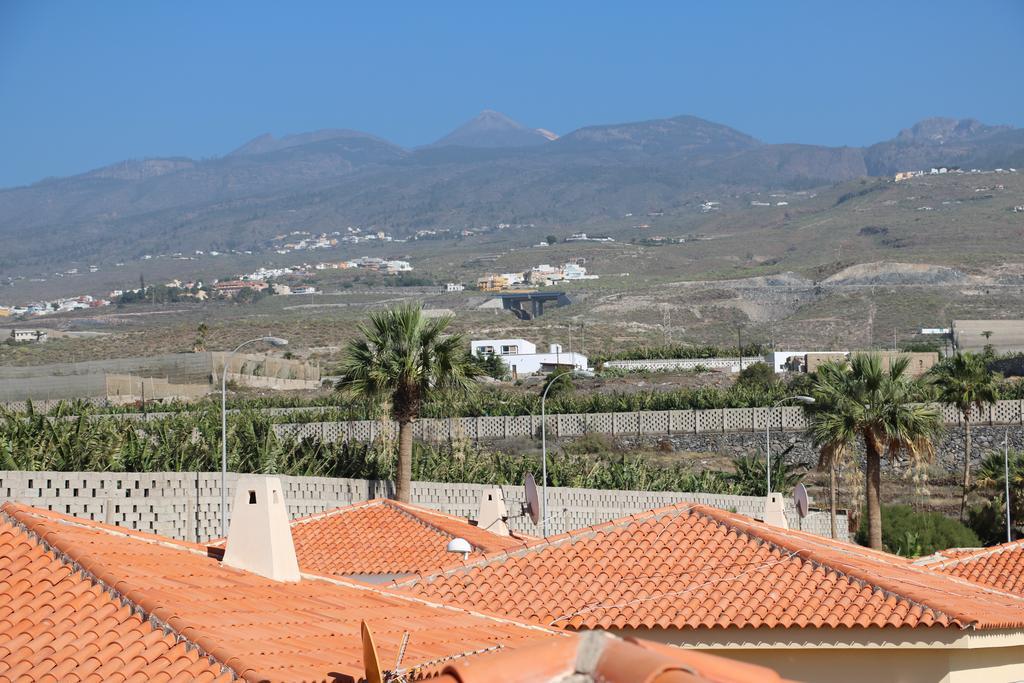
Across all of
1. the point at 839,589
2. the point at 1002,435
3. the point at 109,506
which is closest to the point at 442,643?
the point at 839,589

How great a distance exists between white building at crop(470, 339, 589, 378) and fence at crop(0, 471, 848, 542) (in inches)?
2488

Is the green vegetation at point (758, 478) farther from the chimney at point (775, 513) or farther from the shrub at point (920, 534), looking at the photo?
the chimney at point (775, 513)

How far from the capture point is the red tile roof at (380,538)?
27656 mm

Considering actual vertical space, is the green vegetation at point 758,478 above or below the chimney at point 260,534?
below

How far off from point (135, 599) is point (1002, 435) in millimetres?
64014

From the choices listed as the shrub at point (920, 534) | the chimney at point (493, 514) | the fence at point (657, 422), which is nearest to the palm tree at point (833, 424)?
the shrub at point (920, 534)

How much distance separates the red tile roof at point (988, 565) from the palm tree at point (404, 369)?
1164cm

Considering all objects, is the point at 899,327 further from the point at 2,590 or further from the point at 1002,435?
the point at 2,590

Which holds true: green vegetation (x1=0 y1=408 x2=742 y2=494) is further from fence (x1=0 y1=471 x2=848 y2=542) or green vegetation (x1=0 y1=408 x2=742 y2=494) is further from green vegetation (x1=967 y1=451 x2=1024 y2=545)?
green vegetation (x1=967 y1=451 x2=1024 y2=545)

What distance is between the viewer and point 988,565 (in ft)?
92.4

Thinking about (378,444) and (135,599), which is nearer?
(135,599)

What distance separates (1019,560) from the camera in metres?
28.5

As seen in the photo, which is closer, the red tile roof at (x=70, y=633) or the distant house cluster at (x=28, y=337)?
the red tile roof at (x=70, y=633)

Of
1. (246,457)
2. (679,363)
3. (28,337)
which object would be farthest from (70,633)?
(28,337)
